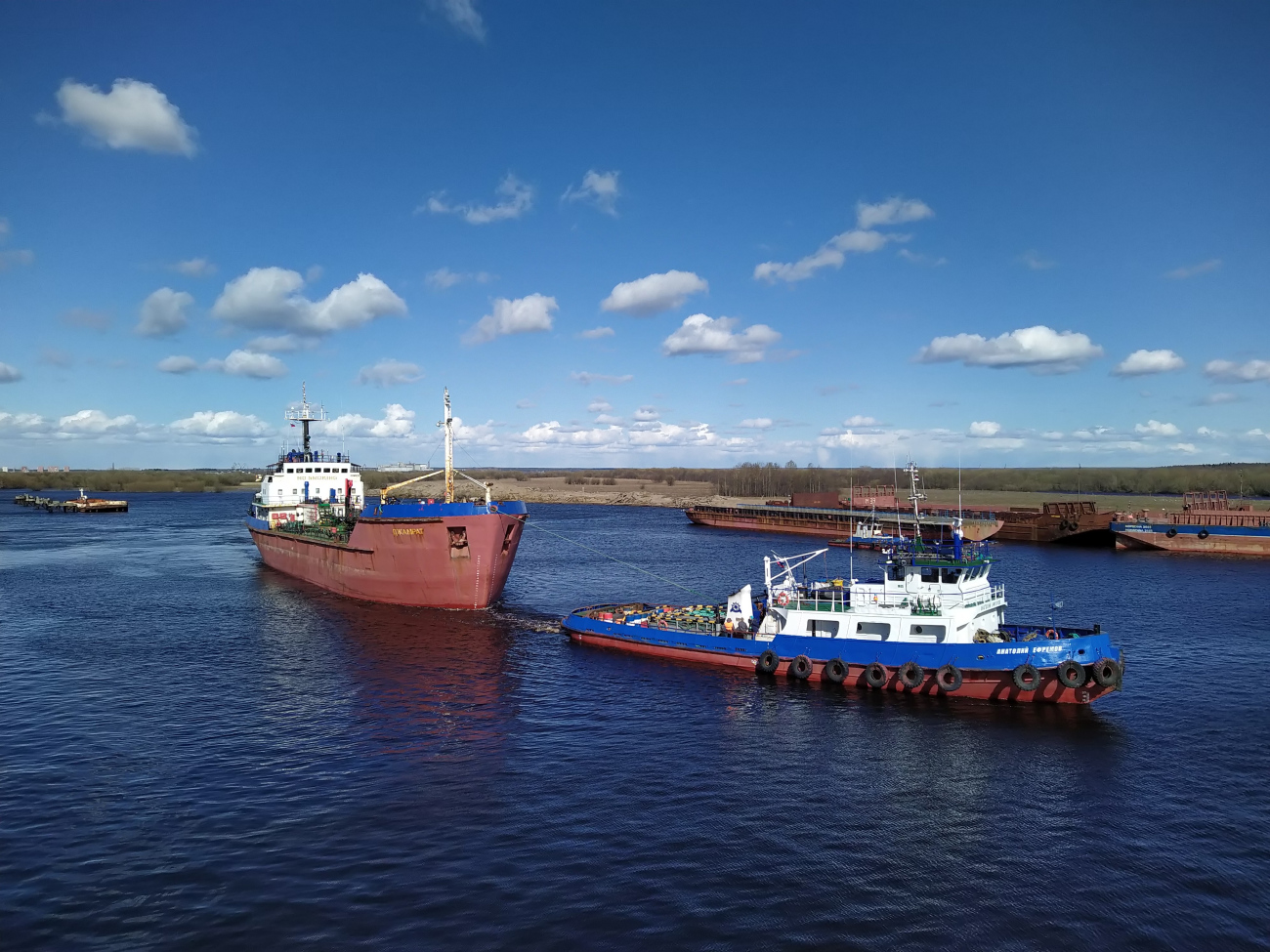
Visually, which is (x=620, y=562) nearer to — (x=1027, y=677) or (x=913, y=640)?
(x=913, y=640)

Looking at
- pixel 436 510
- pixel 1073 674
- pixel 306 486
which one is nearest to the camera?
pixel 1073 674

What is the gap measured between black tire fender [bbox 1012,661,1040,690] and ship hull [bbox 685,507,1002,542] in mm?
66617

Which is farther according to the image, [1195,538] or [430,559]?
[1195,538]

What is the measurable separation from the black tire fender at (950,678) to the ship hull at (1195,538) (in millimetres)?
65765

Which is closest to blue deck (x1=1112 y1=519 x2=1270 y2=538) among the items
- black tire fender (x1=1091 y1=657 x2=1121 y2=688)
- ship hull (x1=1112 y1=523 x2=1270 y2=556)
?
ship hull (x1=1112 y1=523 x2=1270 y2=556)

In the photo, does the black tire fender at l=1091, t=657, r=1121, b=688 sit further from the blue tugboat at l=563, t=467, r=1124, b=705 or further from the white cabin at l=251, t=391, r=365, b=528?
the white cabin at l=251, t=391, r=365, b=528

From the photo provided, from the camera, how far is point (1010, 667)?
93.4 ft

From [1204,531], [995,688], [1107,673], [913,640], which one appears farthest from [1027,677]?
[1204,531]

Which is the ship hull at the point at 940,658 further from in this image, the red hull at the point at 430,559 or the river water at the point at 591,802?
the red hull at the point at 430,559

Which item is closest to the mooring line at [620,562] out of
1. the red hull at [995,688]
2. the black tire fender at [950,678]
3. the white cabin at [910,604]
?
the white cabin at [910,604]

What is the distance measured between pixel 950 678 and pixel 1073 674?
4177 mm

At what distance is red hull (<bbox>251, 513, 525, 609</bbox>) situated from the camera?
43625 mm

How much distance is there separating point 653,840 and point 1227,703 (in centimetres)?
2472

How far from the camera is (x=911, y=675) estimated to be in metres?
29.4
